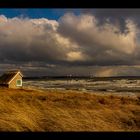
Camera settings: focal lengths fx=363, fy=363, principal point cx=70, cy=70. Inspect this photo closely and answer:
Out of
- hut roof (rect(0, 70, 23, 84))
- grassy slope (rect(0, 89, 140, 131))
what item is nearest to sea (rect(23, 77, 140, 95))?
hut roof (rect(0, 70, 23, 84))

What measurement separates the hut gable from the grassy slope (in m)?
8.55

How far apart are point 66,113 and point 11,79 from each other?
1262 centimetres

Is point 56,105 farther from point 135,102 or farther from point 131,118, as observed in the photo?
point 135,102

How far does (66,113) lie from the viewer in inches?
581

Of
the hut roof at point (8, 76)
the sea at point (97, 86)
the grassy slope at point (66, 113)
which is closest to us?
the grassy slope at point (66, 113)

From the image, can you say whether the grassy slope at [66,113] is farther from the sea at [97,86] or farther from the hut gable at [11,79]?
the sea at [97,86]

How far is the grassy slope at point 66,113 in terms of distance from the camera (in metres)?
12.2

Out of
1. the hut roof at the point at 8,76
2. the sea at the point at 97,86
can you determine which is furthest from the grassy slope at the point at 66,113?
the sea at the point at 97,86

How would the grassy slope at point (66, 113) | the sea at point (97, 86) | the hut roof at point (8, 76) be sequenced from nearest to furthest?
the grassy slope at point (66, 113), the hut roof at point (8, 76), the sea at point (97, 86)

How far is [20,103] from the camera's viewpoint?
619 inches

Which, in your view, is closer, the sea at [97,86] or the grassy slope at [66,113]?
the grassy slope at [66,113]

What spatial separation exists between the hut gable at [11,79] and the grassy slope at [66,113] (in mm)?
8551
